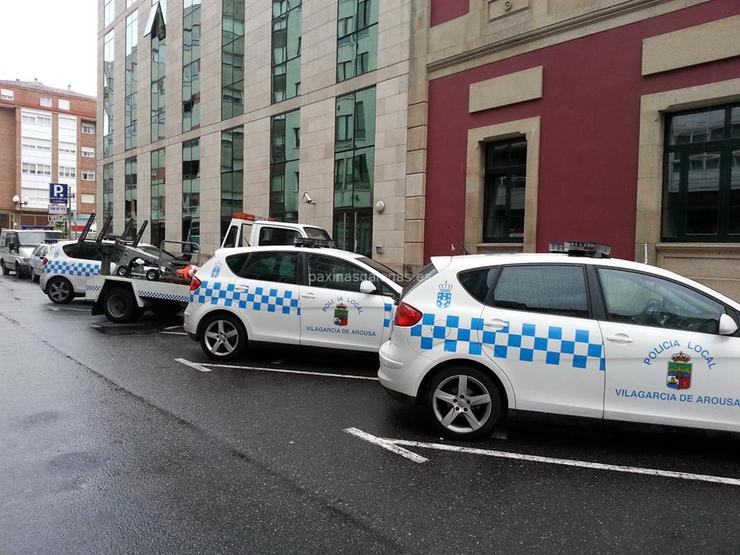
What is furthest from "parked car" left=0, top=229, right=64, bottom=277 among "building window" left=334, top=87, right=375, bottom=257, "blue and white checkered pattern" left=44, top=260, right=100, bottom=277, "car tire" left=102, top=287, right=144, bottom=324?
"car tire" left=102, top=287, right=144, bottom=324

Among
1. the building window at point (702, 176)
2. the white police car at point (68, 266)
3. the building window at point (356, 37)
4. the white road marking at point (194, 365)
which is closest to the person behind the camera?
the white road marking at point (194, 365)

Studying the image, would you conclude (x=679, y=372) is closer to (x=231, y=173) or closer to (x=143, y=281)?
(x=143, y=281)

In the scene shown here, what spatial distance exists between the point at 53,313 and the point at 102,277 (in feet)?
8.45

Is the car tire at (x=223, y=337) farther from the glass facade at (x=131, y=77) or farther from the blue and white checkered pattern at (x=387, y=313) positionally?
the glass facade at (x=131, y=77)

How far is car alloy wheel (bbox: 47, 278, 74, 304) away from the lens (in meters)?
14.4

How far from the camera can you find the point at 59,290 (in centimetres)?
1448

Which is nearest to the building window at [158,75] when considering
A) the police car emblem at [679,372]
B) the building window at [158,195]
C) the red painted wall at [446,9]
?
the building window at [158,195]

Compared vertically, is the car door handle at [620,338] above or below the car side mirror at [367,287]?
below

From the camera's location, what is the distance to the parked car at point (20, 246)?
77.9 ft

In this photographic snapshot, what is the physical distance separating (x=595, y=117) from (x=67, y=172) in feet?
252

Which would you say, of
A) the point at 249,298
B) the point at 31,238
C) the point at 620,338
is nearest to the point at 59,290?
the point at 249,298

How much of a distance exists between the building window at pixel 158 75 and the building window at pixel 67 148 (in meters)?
51.5

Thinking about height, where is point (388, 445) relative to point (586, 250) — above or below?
below

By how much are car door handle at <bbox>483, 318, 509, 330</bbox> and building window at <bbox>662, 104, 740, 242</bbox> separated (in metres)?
7.00
